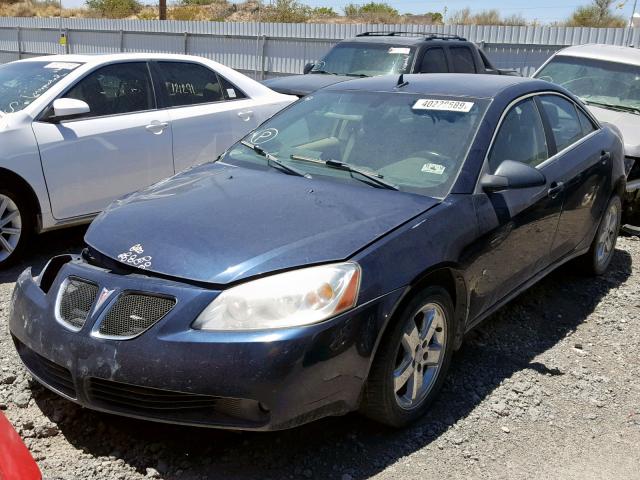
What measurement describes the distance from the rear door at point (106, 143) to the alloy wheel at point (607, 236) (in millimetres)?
3704

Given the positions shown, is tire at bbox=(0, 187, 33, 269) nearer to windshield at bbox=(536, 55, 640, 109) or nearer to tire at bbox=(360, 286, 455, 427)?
tire at bbox=(360, 286, 455, 427)

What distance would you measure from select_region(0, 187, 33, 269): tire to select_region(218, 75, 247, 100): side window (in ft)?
7.64

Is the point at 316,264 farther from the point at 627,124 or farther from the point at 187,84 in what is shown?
the point at 627,124

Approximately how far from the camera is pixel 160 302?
115 inches

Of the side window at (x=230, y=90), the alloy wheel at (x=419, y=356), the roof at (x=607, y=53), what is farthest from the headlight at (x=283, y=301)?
the roof at (x=607, y=53)

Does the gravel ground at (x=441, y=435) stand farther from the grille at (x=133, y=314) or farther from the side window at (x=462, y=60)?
the side window at (x=462, y=60)

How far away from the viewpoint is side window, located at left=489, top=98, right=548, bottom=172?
4074mm

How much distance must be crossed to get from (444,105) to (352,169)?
0.71 metres

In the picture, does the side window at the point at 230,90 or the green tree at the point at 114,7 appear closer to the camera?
the side window at the point at 230,90

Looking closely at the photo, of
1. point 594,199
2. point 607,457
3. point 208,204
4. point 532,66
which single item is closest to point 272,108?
point 594,199

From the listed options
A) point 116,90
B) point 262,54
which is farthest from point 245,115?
point 262,54

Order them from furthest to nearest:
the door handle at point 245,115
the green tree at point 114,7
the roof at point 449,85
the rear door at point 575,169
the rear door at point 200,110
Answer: the green tree at point 114,7
the door handle at point 245,115
the rear door at point 200,110
the rear door at point 575,169
the roof at point 449,85

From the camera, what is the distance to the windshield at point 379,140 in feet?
12.6

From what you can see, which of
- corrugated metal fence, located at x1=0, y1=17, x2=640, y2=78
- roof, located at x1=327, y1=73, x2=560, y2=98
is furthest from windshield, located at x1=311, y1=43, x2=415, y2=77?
corrugated metal fence, located at x1=0, y1=17, x2=640, y2=78
